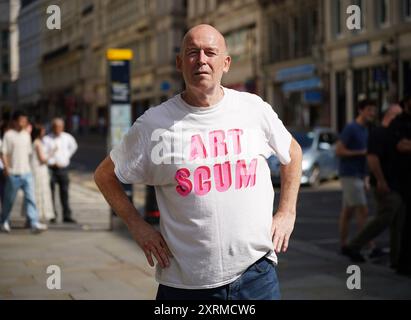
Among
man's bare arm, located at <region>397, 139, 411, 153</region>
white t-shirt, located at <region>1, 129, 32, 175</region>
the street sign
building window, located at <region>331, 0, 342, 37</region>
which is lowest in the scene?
man's bare arm, located at <region>397, 139, 411, 153</region>

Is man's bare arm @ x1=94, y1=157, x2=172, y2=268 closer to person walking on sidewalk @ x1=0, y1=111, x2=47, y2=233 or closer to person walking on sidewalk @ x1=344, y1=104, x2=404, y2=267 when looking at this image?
person walking on sidewalk @ x1=344, y1=104, x2=404, y2=267

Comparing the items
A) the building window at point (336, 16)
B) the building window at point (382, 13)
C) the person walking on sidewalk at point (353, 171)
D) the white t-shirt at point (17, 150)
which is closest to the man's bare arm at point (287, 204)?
the person walking on sidewalk at point (353, 171)

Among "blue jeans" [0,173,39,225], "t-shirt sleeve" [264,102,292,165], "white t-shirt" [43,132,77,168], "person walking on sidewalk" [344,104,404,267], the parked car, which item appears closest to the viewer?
"t-shirt sleeve" [264,102,292,165]

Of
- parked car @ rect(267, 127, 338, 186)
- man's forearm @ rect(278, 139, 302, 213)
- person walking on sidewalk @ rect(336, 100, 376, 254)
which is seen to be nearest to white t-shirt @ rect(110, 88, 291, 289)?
man's forearm @ rect(278, 139, 302, 213)

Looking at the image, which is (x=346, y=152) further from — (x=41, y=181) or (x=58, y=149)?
(x=58, y=149)

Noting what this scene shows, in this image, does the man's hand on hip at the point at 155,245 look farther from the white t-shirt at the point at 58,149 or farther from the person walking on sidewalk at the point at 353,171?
the white t-shirt at the point at 58,149

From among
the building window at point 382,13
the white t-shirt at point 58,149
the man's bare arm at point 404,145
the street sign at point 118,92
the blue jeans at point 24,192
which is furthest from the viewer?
the building window at point 382,13

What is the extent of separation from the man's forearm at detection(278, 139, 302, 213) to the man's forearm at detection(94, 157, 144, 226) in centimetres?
64

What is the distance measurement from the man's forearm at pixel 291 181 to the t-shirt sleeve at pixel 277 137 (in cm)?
4

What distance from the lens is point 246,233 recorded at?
3484 mm

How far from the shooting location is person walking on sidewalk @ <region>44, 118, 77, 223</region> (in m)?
13.8

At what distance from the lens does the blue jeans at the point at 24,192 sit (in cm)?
1228
